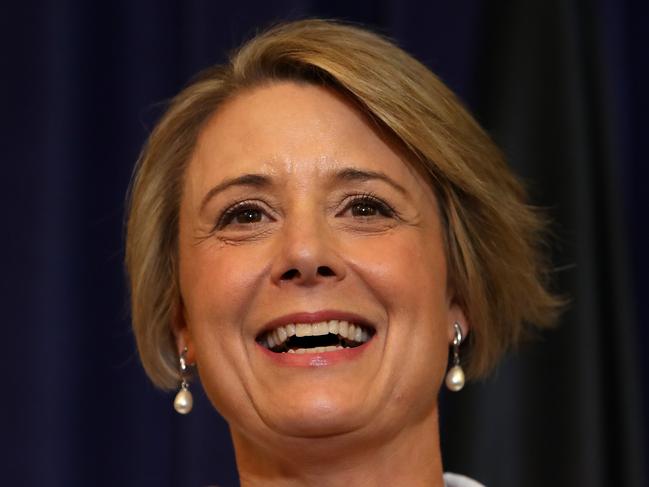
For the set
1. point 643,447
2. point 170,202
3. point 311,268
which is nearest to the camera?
point 311,268

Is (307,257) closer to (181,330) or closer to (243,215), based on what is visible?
(243,215)

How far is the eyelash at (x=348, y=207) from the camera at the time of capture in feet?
5.19

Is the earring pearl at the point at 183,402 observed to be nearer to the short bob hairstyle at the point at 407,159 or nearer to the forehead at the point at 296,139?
the short bob hairstyle at the point at 407,159

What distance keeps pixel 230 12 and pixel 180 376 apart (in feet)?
2.67

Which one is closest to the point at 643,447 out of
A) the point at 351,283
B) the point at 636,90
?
the point at 636,90

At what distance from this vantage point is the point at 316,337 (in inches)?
61.8

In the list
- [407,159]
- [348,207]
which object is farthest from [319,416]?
[407,159]

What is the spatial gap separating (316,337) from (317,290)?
0.08 meters

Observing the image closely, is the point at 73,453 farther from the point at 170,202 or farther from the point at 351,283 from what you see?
the point at 351,283

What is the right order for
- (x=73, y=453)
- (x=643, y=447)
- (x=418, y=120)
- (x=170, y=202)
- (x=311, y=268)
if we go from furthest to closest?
(x=73, y=453)
(x=643, y=447)
(x=170, y=202)
(x=418, y=120)
(x=311, y=268)

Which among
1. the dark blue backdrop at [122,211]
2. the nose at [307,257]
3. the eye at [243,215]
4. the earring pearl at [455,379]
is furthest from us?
the dark blue backdrop at [122,211]

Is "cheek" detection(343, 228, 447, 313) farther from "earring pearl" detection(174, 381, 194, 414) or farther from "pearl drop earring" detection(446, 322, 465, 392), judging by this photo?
"earring pearl" detection(174, 381, 194, 414)

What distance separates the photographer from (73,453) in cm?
224

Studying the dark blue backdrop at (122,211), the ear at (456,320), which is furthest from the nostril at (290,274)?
the dark blue backdrop at (122,211)
